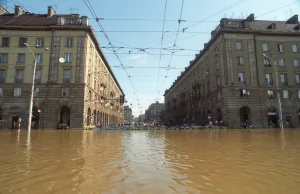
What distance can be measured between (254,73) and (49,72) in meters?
33.6

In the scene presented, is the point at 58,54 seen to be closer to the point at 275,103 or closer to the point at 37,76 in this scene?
the point at 37,76

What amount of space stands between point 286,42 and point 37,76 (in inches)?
1690

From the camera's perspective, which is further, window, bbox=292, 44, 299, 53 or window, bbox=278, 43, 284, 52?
window, bbox=292, 44, 299, 53

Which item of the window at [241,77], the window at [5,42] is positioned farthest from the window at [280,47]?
the window at [5,42]

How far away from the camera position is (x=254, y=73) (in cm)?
3512

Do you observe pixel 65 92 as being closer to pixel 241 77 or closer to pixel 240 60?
pixel 241 77

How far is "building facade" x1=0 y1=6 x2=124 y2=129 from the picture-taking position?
32.3 metres

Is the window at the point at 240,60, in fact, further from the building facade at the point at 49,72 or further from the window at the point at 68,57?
the window at the point at 68,57

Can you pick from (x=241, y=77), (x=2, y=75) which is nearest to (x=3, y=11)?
(x=2, y=75)

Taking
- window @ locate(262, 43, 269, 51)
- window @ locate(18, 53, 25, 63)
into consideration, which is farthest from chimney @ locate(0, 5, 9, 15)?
window @ locate(262, 43, 269, 51)

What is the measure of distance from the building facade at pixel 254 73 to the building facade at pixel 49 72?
57.1 feet

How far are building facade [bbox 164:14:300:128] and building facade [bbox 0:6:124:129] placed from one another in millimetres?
17400

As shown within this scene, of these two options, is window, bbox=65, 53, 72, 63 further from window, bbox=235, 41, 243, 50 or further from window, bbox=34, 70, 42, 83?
window, bbox=235, 41, 243, 50

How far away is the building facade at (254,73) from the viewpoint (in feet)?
111
